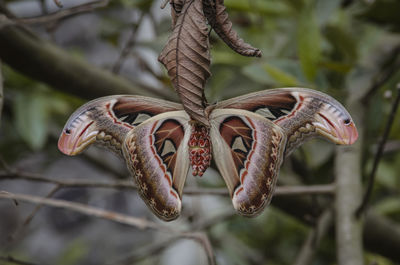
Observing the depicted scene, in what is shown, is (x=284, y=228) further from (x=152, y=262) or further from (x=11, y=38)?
(x=11, y=38)

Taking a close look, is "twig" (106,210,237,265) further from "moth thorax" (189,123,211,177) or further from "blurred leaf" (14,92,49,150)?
"moth thorax" (189,123,211,177)

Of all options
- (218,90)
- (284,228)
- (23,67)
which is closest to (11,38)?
(23,67)

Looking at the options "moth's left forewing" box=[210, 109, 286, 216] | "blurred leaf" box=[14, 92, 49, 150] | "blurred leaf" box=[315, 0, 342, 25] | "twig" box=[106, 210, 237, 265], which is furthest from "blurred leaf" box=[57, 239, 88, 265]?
"moth's left forewing" box=[210, 109, 286, 216]

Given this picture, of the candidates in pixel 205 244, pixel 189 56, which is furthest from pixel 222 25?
pixel 205 244

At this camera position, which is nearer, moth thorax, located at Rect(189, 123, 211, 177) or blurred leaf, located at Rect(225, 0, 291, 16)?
moth thorax, located at Rect(189, 123, 211, 177)

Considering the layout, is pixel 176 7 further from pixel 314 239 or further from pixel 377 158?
pixel 314 239

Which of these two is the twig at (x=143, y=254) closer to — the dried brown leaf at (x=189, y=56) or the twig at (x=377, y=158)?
the twig at (x=377, y=158)
